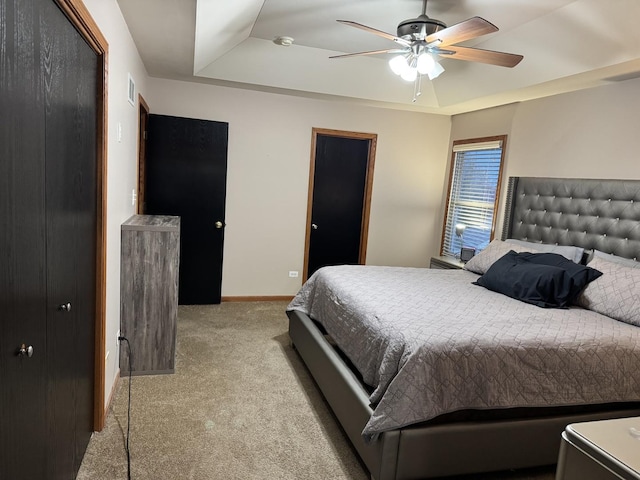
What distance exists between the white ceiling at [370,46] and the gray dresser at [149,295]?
1.34m

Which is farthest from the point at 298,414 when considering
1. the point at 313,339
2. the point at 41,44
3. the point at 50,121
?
the point at 41,44

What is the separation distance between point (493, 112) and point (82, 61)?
12.9 feet

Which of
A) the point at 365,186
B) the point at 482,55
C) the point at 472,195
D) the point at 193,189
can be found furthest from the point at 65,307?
the point at 472,195

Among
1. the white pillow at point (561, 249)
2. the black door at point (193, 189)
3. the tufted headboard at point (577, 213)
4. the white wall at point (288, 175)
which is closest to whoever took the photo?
the tufted headboard at point (577, 213)

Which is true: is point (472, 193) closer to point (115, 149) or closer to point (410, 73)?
point (410, 73)

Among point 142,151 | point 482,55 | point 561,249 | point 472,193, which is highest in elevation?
point 482,55

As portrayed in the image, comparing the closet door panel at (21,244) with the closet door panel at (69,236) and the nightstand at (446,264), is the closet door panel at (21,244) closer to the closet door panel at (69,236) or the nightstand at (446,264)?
the closet door panel at (69,236)

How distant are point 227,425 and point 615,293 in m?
2.49

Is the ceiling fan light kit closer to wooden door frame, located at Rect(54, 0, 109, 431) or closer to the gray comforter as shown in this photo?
wooden door frame, located at Rect(54, 0, 109, 431)

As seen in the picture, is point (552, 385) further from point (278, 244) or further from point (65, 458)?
point (278, 244)

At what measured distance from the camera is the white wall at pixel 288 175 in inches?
182

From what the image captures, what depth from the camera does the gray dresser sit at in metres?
2.95

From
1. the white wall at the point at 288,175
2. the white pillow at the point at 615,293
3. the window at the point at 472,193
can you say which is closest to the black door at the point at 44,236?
the white wall at the point at 288,175

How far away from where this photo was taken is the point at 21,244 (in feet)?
4.04
